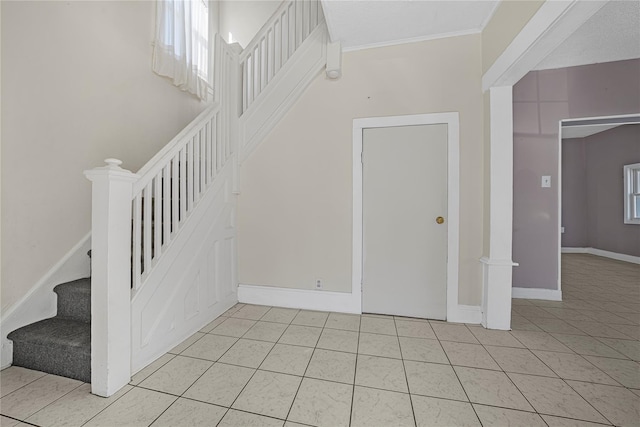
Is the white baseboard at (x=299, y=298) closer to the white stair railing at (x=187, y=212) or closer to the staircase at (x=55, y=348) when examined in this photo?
the white stair railing at (x=187, y=212)

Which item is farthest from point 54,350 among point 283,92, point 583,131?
point 583,131

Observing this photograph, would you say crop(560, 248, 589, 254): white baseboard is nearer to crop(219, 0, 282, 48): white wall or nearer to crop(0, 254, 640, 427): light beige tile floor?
crop(0, 254, 640, 427): light beige tile floor

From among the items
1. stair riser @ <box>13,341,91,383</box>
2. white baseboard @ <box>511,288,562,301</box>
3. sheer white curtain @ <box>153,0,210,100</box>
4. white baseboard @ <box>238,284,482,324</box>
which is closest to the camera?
stair riser @ <box>13,341,91,383</box>

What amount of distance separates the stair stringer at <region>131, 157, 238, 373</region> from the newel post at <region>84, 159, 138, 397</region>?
0.15 metres

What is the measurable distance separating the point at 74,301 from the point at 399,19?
3.46m

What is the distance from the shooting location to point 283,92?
108 inches

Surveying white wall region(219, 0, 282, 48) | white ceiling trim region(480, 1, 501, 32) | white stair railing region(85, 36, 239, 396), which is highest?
white wall region(219, 0, 282, 48)

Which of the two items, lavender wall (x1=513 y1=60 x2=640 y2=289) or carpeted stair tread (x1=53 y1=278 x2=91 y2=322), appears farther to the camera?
lavender wall (x1=513 y1=60 x2=640 y2=289)

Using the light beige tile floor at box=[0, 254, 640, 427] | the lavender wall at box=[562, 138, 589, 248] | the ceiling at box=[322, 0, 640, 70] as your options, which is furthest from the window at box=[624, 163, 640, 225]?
the light beige tile floor at box=[0, 254, 640, 427]

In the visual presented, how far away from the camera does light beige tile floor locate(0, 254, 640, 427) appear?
1307 mm

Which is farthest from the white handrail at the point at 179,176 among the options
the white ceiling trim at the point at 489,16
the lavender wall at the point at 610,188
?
the lavender wall at the point at 610,188

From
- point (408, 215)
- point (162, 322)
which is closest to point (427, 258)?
point (408, 215)

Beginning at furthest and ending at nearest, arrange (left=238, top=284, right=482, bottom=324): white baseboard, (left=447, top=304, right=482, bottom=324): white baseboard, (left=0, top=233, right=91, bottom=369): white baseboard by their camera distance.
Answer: (left=238, top=284, right=482, bottom=324): white baseboard < (left=447, top=304, right=482, bottom=324): white baseboard < (left=0, top=233, right=91, bottom=369): white baseboard

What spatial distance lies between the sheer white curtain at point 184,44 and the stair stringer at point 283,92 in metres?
1.10
